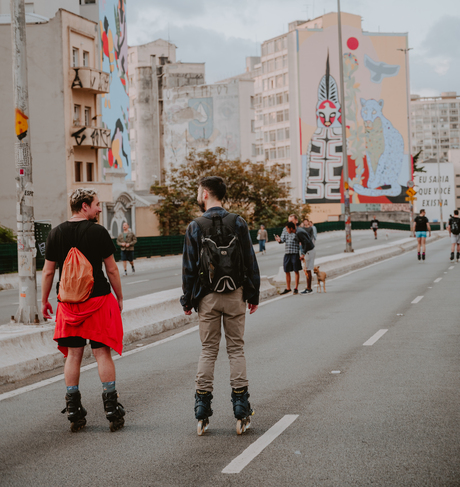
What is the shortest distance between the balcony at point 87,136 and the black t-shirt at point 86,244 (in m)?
43.0

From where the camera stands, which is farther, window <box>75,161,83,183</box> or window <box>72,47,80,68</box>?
window <box>75,161,83,183</box>

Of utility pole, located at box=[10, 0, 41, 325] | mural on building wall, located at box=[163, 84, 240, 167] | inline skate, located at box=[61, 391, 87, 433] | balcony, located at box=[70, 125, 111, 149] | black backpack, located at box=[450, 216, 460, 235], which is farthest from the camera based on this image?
mural on building wall, located at box=[163, 84, 240, 167]

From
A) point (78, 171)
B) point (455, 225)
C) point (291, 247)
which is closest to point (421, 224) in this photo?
point (455, 225)

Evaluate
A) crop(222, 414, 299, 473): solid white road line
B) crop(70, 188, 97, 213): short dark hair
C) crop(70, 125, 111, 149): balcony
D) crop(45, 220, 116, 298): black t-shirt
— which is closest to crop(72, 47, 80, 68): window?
crop(70, 125, 111, 149): balcony

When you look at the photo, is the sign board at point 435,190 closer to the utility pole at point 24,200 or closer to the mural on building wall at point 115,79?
the mural on building wall at point 115,79

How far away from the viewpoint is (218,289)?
225 inches

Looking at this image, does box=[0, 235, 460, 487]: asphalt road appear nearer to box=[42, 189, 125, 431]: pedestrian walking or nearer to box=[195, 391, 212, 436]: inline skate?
box=[195, 391, 212, 436]: inline skate

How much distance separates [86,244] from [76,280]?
312 millimetres

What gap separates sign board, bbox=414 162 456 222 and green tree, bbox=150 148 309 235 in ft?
283

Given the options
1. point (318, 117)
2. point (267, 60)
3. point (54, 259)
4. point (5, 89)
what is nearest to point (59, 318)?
point (54, 259)

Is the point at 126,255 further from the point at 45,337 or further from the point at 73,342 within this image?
the point at 73,342

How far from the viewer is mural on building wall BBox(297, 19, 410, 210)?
329ft

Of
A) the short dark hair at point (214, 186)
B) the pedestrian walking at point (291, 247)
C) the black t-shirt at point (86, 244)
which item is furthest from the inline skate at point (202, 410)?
the pedestrian walking at point (291, 247)

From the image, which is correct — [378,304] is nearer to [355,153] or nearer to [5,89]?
[5,89]
